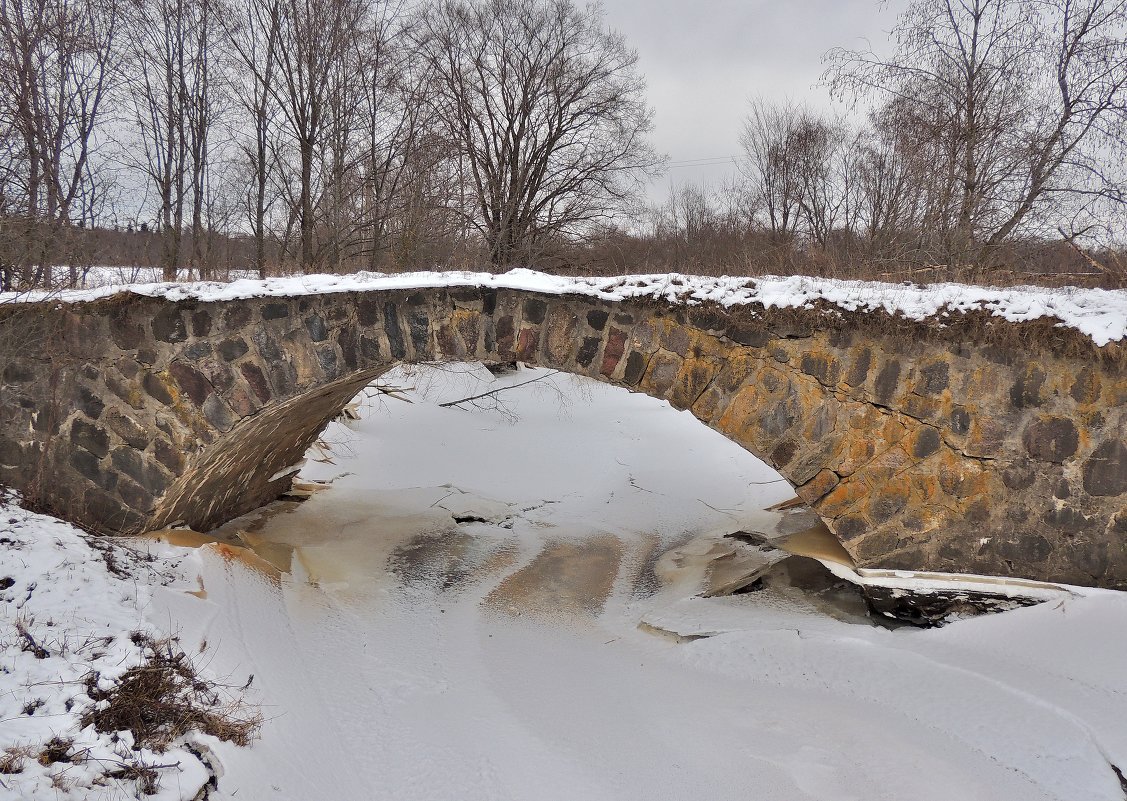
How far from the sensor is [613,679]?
454cm

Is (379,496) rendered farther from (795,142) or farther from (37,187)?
(795,142)

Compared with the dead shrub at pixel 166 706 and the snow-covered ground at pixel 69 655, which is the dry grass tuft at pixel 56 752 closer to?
the snow-covered ground at pixel 69 655

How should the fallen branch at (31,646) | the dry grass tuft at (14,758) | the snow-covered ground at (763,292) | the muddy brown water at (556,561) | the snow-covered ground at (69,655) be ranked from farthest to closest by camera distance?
the muddy brown water at (556,561) → the snow-covered ground at (763,292) → the fallen branch at (31,646) → the snow-covered ground at (69,655) → the dry grass tuft at (14,758)

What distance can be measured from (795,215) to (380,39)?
12291 mm

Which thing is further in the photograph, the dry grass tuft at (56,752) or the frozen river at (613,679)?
the frozen river at (613,679)

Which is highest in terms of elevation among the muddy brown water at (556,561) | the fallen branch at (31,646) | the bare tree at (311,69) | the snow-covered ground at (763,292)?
the bare tree at (311,69)

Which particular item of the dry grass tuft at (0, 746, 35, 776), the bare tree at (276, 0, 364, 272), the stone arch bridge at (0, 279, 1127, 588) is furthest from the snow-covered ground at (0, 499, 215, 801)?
the bare tree at (276, 0, 364, 272)

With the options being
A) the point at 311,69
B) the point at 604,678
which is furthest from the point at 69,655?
the point at 311,69

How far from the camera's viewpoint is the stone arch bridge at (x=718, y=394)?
4469mm

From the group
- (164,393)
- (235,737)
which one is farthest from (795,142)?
(235,737)

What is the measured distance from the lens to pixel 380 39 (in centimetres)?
1119

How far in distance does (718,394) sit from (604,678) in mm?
1997

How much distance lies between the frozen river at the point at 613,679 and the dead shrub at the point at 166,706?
5.8 inches

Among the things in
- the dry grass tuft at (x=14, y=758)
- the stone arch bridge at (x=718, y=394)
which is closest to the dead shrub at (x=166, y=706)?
the dry grass tuft at (x=14, y=758)
